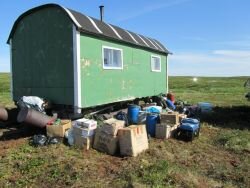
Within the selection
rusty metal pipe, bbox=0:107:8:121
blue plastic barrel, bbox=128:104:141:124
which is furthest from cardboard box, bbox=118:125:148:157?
rusty metal pipe, bbox=0:107:8:121

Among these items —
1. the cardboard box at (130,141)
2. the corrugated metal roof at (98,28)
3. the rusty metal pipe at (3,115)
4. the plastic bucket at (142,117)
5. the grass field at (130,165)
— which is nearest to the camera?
the grass field at (130,165)

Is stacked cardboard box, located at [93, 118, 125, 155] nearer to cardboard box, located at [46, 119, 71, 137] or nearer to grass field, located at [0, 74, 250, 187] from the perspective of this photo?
grass field, located at [0, 74, 250, 187]

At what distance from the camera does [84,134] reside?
873 cm

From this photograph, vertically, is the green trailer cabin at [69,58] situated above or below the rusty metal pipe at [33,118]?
above

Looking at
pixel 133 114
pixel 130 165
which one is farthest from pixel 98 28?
pixel 130 165

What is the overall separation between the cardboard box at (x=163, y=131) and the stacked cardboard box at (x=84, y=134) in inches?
86.0

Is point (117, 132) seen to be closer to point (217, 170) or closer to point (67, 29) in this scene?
point (217, 170)

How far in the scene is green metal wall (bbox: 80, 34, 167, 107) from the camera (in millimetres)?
11492

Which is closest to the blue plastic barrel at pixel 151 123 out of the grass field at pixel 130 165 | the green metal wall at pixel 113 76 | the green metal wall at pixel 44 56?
the grass field at pixel 130 165

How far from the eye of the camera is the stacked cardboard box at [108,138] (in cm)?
847

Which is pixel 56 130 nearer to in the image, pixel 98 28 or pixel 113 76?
pixel 113 76

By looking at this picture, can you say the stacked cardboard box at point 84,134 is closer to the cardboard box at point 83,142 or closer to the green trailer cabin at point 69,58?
the cardboard box at point 83,142

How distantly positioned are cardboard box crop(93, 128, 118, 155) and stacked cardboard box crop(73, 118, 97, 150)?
0.16 metres

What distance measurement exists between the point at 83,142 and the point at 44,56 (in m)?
4.69
